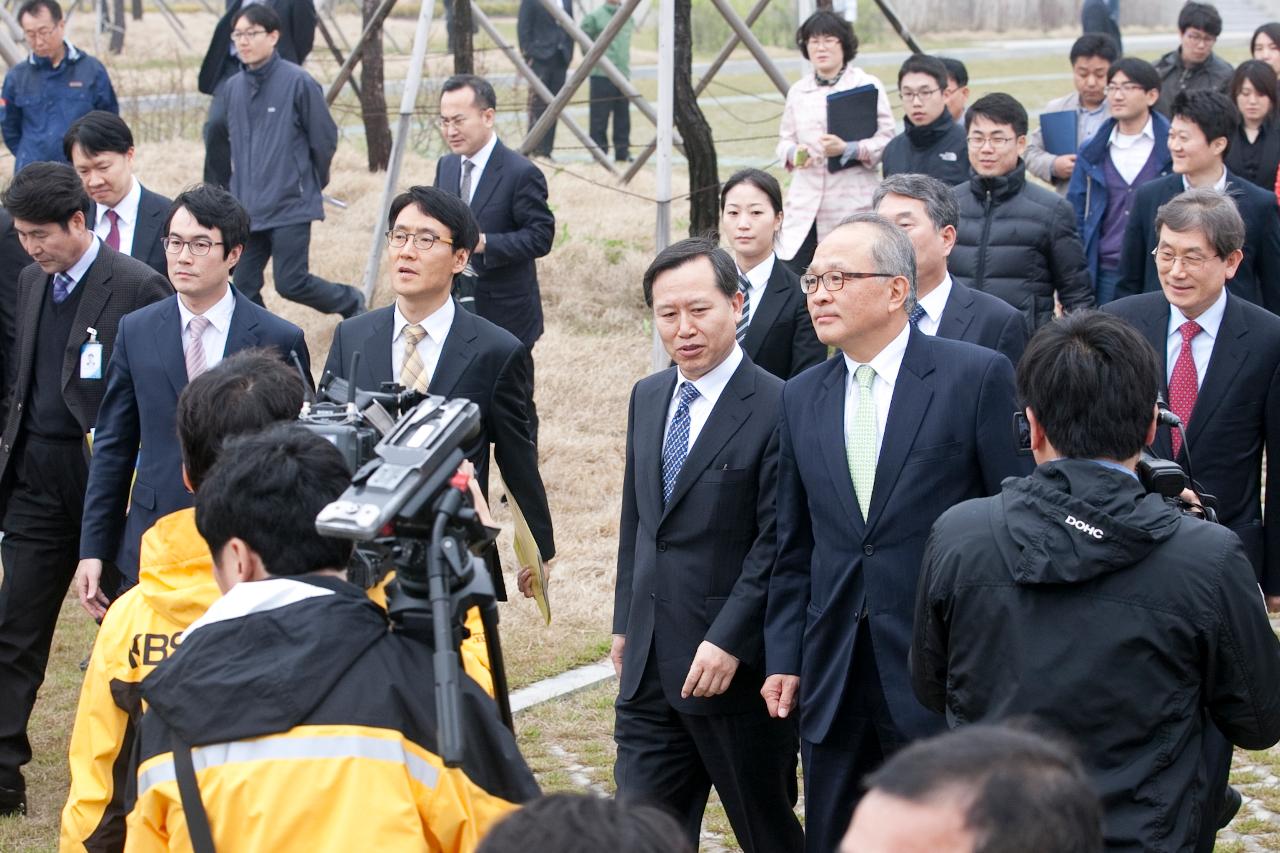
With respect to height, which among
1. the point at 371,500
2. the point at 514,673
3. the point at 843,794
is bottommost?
the point at 514,673

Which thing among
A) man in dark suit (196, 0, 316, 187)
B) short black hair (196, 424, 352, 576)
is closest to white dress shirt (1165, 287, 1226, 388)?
short black hair (196, 424, 352, 576)

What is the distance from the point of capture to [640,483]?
473 centimetres

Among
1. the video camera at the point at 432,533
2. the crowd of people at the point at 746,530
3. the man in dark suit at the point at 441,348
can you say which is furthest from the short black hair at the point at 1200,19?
the video camera at the point at 432,533

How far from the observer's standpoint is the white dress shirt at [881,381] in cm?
425

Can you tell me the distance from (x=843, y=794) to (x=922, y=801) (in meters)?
2.47

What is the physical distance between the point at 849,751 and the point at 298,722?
2064 mm

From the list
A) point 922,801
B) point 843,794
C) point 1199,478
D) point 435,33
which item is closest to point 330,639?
point 922,801

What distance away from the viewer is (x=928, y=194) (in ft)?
18.8

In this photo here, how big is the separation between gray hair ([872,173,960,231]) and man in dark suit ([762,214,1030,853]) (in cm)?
132

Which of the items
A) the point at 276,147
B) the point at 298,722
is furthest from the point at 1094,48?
the point at 298,722

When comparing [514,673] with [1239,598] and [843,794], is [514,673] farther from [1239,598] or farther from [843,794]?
[1239,598]

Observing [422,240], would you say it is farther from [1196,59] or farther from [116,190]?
[1196,59]

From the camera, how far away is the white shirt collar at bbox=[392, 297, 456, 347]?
5.29 m

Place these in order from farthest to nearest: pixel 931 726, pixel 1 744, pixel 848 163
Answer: pixel 848 163 < pixel 1 744 < pixel 931 726
